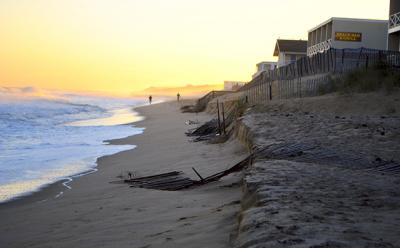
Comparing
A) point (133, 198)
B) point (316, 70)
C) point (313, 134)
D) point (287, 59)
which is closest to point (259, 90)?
point (316, 70)

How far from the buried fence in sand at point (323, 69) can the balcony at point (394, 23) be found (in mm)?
9309

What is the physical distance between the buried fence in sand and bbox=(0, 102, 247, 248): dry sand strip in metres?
11.7

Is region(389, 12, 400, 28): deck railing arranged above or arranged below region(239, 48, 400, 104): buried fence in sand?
above

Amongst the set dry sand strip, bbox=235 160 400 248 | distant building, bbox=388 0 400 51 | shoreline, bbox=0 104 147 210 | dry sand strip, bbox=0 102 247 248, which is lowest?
shoreline, bbox=0 104 147 210

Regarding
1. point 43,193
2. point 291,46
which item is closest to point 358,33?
point 291,46

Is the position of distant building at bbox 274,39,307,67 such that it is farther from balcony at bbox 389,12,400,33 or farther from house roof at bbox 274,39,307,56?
balcony at bbox 389,12,400,33

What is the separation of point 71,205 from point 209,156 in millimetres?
5419

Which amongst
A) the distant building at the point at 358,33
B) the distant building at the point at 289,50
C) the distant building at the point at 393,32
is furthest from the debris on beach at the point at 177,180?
the distant building at the point at 289,50

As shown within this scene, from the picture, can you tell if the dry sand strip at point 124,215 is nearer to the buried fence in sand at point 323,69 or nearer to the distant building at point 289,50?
the buried fence in sand at point 323,69

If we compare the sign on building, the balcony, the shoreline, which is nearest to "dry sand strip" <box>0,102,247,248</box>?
the shoreline

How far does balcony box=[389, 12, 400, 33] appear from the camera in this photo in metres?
32.5

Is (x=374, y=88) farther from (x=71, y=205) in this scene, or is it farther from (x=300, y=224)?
(x=300, y=224)

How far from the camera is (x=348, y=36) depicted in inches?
1608

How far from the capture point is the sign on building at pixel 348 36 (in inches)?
1602
